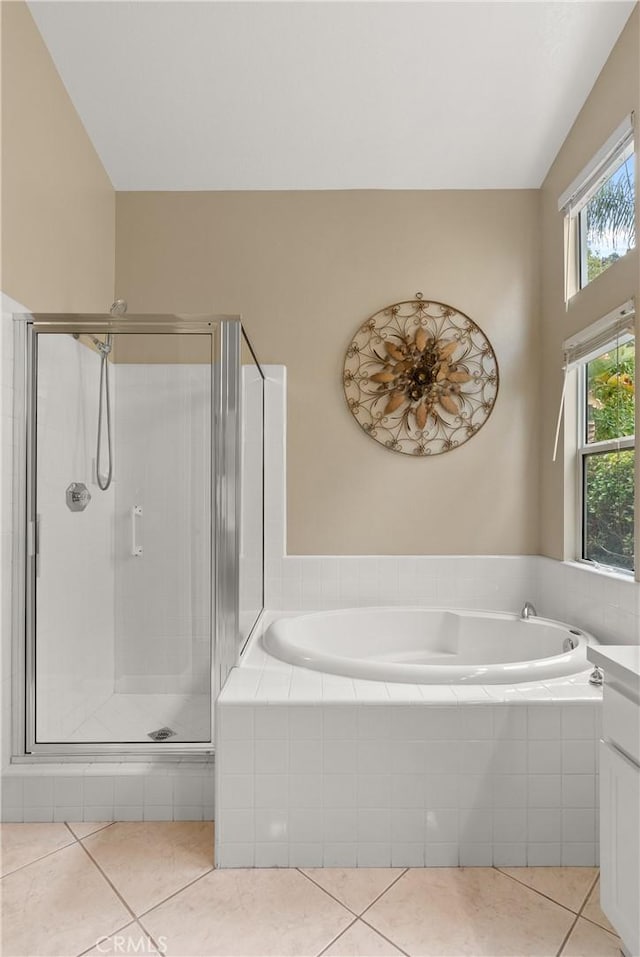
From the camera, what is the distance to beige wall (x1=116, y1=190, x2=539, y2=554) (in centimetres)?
297

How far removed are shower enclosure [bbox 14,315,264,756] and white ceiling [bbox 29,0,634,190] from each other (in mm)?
1083

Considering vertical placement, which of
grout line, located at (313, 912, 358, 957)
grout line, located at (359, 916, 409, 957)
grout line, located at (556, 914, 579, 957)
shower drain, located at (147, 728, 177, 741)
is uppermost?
shower drain, located at (147, 728, 177, 741)

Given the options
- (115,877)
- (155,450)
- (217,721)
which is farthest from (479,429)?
(115,877)

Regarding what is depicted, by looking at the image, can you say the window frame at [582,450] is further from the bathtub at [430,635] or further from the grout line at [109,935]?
the grout line at [109,935]

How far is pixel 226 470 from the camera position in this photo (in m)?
2.01

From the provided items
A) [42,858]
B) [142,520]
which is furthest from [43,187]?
[42,858]

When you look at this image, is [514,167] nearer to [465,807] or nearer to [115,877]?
[465,807]

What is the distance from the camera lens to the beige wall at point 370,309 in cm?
297

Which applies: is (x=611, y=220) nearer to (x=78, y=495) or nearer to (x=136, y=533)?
(x=136, y=533)

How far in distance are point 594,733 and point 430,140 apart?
2.51m

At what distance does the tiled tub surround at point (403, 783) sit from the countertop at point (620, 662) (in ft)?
1.40

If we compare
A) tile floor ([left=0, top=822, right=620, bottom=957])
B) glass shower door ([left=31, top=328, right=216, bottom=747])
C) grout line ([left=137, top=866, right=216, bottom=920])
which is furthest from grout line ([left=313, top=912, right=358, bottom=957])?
glass shower door ([left=31, top=328, right=216, bottom=747])

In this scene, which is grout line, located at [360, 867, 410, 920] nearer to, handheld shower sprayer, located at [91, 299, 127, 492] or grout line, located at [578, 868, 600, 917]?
grout line, located at [578, 868, 600, 917]

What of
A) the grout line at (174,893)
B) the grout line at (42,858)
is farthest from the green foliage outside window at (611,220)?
the grout line at (42,858)
